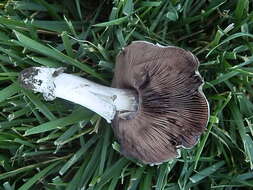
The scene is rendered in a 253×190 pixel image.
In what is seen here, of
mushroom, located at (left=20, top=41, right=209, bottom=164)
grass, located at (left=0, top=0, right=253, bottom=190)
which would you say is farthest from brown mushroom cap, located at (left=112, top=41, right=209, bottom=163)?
grass, located at (left=0, top=0, right=253, bottom=190)

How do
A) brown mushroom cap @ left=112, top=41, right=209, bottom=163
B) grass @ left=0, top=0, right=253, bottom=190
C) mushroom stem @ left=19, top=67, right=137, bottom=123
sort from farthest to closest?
1. grass @ left=0, top=0, right=253, bottom=190
2. mushroom stem @ left=19, top=67, right=137, bottom=123
3. brown mushroom cap @ left=112, top=41, right=209, bottom=163

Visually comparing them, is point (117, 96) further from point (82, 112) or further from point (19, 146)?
point (19, 146)

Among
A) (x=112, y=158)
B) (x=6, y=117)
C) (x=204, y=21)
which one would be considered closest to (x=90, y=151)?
(x=112, y=158)

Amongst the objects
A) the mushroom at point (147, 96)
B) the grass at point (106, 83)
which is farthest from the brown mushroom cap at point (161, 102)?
the grass at point (106, 83)

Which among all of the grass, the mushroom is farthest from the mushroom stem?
the grass

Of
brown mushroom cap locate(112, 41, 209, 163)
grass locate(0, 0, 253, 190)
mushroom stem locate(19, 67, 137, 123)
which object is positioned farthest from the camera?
grass locate(0, 0, 253, 190)

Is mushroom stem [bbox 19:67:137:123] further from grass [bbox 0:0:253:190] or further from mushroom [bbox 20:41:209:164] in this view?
grass [bbox 0:0:253:190]

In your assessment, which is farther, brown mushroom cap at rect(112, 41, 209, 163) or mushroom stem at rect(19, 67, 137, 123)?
mushroom stem at rect(19, 67, 137, 123)
